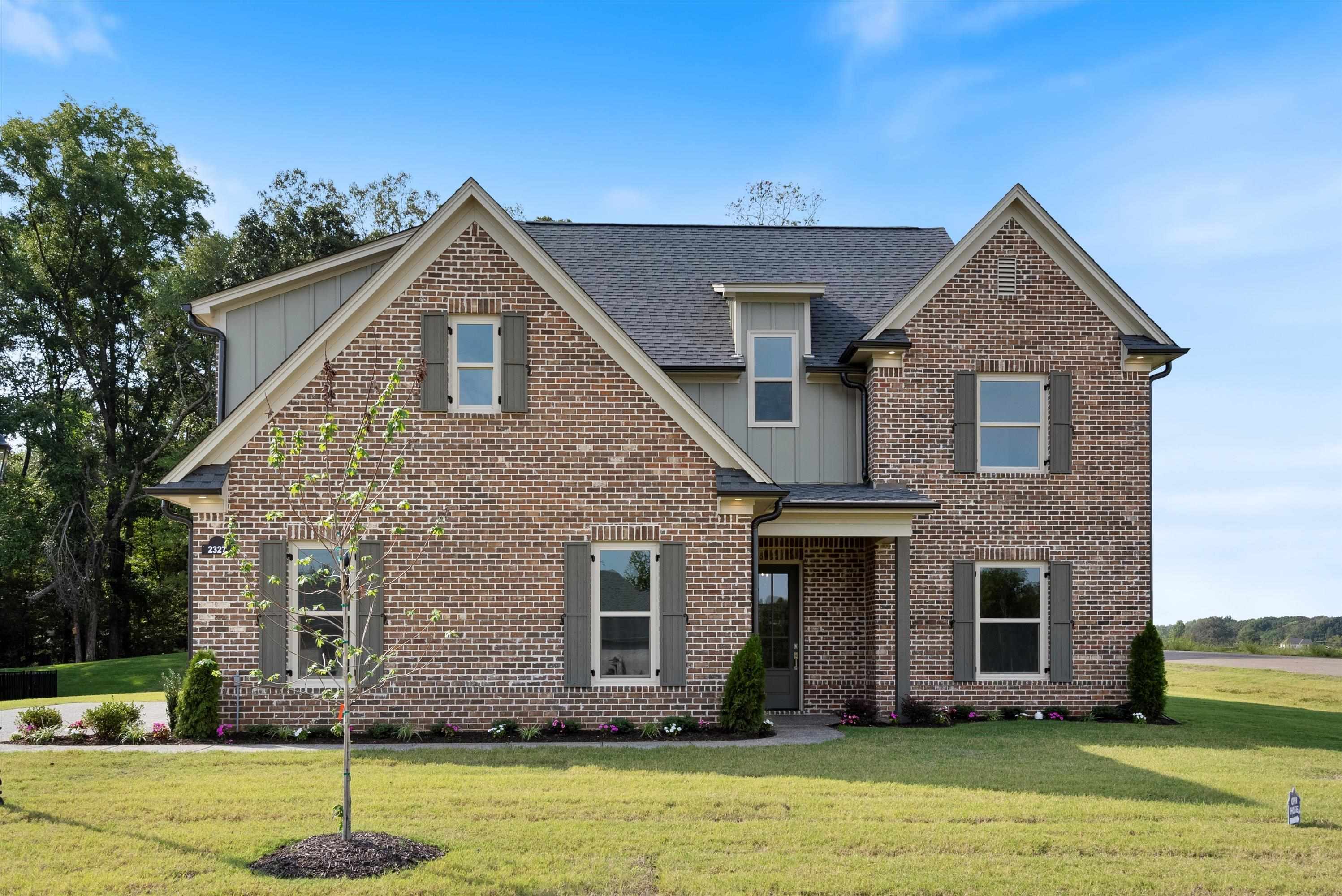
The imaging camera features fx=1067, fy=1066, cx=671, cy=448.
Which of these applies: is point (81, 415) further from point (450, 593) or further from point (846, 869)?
point (846, 869)

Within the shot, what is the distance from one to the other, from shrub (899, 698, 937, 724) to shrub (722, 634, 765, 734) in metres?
3.06

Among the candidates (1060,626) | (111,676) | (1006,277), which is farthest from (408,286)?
(111,676)

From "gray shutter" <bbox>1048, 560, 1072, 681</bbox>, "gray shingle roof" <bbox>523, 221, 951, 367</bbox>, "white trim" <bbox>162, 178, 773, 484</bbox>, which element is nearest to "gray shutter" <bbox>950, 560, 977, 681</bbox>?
"gray shutter" <bbox>1048, 560, 1072, 681</bbox>

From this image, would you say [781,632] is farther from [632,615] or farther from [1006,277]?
[1006,277]

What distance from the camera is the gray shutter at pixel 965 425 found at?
16.4 metres

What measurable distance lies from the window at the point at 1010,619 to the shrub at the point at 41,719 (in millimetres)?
12846

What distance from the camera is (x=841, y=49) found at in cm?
1611

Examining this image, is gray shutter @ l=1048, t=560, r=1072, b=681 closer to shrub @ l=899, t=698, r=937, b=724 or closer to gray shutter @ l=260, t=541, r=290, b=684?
shrub @ l=899, t=698, r=937, b=724

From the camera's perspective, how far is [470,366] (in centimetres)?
1403

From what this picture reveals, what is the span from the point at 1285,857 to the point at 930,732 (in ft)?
22.2

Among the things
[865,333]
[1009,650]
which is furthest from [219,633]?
[1009,650]

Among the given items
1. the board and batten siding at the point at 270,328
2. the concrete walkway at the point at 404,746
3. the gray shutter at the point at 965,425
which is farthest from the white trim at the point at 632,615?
the board and batten siding at the point at 270,328

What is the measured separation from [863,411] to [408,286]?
7396 millimetres

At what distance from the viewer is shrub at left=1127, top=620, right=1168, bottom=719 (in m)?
16.0
